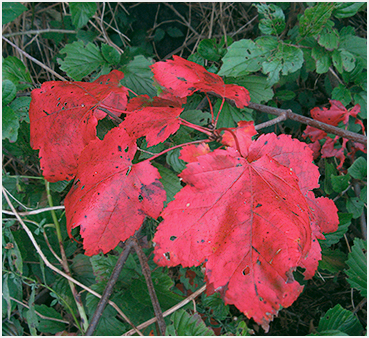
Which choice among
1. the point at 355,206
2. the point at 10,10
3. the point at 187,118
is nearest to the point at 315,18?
the point at 187,118

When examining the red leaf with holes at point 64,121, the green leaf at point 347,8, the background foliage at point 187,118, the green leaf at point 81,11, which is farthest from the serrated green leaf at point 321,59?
the green leaf at point 81,11

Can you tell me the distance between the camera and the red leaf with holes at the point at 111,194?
1.62ft

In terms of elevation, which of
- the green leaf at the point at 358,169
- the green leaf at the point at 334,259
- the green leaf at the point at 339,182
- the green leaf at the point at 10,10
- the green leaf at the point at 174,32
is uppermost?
the green leaf at the point at 10,10

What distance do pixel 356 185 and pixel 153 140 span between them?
815 millimetres

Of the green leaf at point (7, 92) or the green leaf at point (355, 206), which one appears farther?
the green leaf at point (355, 206)

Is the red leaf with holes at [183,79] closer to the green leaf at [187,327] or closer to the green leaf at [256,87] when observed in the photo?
the green leaf at [256,87]

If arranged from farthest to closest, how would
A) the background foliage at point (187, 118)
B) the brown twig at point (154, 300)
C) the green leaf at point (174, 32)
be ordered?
the green leaf at point (174, 32) → the background foliage at point (187, 118) → the brown twig at point (154, 300)

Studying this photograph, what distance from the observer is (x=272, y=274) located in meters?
0.43

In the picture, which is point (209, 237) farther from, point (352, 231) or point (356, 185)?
point (352, 231)

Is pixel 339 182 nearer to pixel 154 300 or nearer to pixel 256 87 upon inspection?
pixel 256 87

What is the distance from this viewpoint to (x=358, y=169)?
92 centimetres

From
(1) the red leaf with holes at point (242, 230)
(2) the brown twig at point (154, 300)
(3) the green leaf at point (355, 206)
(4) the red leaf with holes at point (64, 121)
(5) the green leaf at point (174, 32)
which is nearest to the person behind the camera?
(1) the red leaf with holes at point (242, 230)

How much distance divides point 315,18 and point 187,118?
1.62ft

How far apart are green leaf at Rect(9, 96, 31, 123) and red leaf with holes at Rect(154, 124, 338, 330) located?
0.59 m
